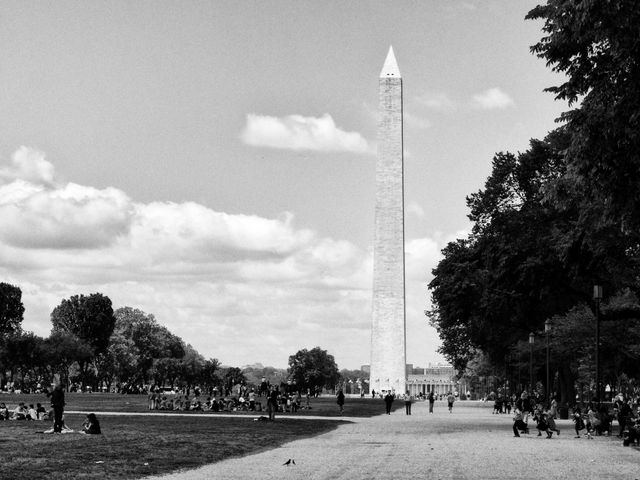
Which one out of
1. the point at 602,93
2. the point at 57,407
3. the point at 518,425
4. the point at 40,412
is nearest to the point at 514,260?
the point at 518,425

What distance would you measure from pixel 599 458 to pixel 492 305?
28782 millimetres

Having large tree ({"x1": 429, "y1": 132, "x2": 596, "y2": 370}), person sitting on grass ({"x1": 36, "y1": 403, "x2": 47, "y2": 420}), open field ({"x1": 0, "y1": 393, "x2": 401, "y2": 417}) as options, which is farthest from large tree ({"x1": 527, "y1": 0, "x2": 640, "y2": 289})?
open field ({"x1": 0, "y1": 393, "x2": 401, "y2": 417})

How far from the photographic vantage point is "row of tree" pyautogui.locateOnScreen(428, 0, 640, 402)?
22750 mm

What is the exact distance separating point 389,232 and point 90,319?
50648mm

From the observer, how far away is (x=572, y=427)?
1818 inches

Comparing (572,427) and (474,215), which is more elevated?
(474,215)

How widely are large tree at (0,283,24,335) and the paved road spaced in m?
95.4

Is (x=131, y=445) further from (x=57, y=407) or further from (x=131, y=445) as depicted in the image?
(x=57, y=407)

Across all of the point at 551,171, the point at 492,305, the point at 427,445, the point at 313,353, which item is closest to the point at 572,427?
the point at 492,305

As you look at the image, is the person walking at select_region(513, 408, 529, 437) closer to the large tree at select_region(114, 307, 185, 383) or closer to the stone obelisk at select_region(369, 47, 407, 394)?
the stone obelisk at select_region(369, 47, 407, 394)

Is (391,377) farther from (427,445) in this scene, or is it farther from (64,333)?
(427,445)

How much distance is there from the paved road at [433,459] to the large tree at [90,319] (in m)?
96.5

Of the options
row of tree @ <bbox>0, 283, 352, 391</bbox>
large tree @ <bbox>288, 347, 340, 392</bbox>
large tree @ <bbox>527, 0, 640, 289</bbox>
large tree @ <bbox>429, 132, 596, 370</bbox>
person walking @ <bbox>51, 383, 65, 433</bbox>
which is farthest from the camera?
large tree @ <bbox>288, 347, 340, 392</bbox>

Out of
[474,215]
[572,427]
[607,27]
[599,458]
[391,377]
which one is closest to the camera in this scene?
[607,27]
